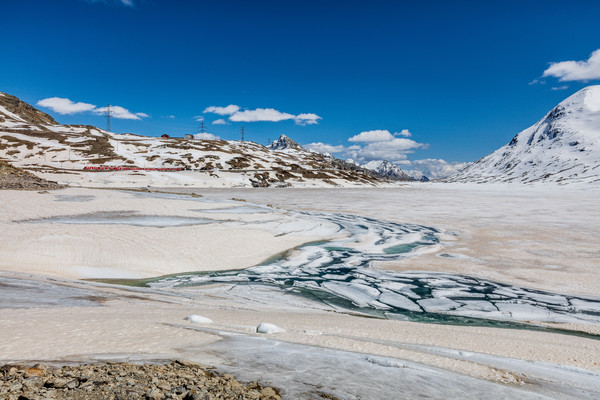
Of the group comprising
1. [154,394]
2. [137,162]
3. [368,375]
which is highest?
[137,162]

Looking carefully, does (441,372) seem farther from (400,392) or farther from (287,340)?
(287,340)

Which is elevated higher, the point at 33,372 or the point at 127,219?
the point at 127,219

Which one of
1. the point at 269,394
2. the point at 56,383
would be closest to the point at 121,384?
the point at 56,383

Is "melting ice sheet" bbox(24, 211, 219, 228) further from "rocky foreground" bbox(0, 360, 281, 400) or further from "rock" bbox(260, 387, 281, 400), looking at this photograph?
"rock" bbox(260, 387, 281, 400)

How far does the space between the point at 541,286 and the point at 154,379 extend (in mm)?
11832

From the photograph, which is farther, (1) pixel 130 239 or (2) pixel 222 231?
(2) pixel 222 231

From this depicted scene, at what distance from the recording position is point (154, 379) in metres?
3.48

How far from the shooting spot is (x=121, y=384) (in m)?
3.31

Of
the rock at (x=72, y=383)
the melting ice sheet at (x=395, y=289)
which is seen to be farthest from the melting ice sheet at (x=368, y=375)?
the melting ice sheet at (x=395, y=289)

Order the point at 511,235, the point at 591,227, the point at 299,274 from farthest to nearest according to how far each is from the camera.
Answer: the point at 591,227 → the point at 511,235 → the point at 299,274

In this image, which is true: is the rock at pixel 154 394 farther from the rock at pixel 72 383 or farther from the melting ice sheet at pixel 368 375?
the melting ice sheet at pixel 368 375

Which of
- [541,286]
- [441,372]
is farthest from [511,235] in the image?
[441,372]

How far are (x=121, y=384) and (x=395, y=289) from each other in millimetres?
9142

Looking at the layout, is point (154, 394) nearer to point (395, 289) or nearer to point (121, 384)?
point (121, 384)
